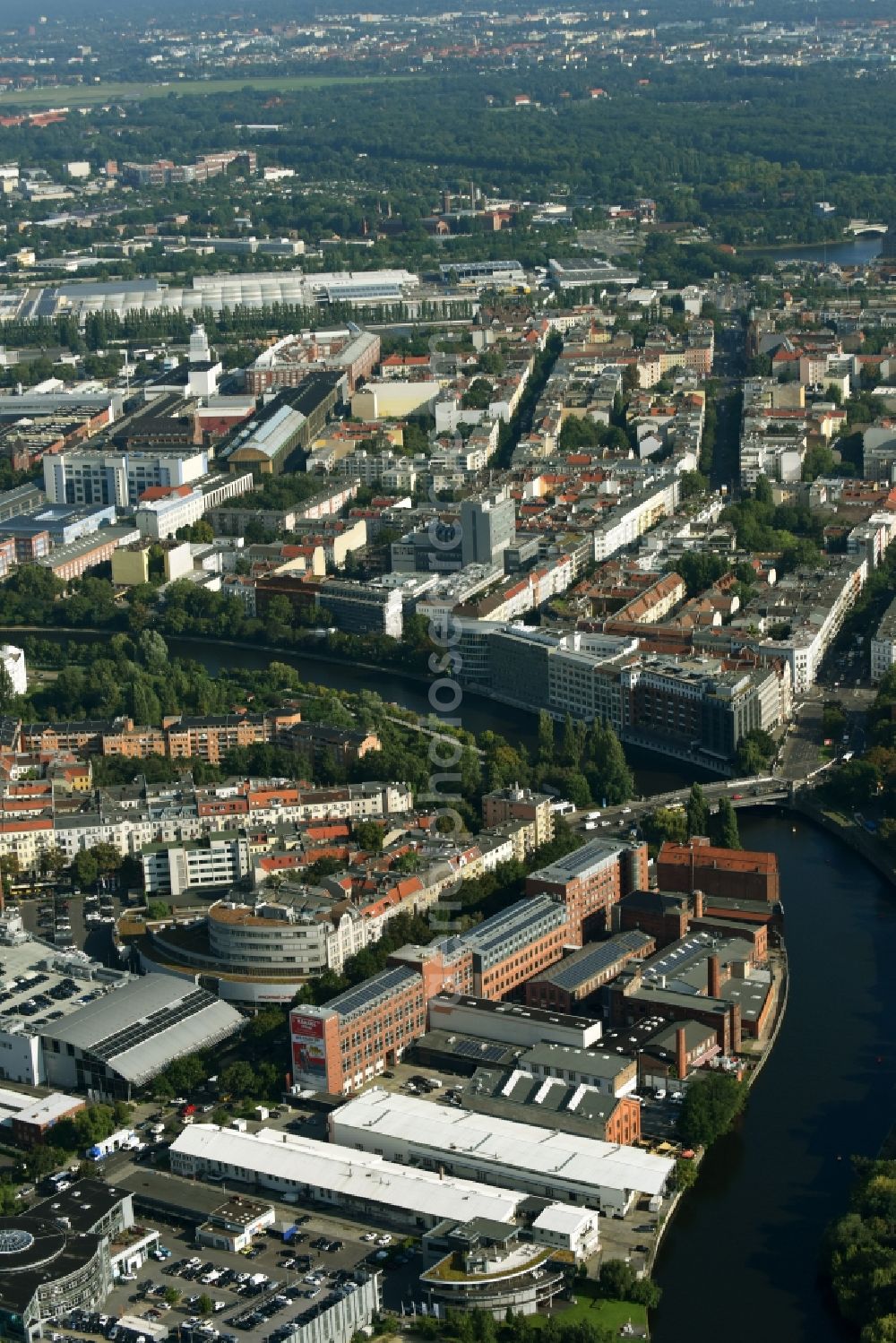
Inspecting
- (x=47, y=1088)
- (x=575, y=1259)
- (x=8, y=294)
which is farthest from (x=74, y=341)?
(x=575, y=1259)

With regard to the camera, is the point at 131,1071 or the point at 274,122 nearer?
the point at 131,1071

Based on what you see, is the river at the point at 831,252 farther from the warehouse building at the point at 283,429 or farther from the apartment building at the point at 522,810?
the apartment building at the point at 522,810

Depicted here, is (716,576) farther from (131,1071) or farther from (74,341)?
(74,341)

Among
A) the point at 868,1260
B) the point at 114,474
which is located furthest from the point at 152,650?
the point at 868,1260

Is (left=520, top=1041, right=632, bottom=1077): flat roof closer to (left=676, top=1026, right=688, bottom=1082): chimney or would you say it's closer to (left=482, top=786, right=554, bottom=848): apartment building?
(left=676, top=1026, right=688, bottom=1082): chimney

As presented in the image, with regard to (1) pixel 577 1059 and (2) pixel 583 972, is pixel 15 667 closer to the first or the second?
(2) pixel 583 972

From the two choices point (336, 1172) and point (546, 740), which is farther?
point (546, 740)

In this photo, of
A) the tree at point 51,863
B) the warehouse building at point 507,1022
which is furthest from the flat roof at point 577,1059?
the tree at point 51,863
